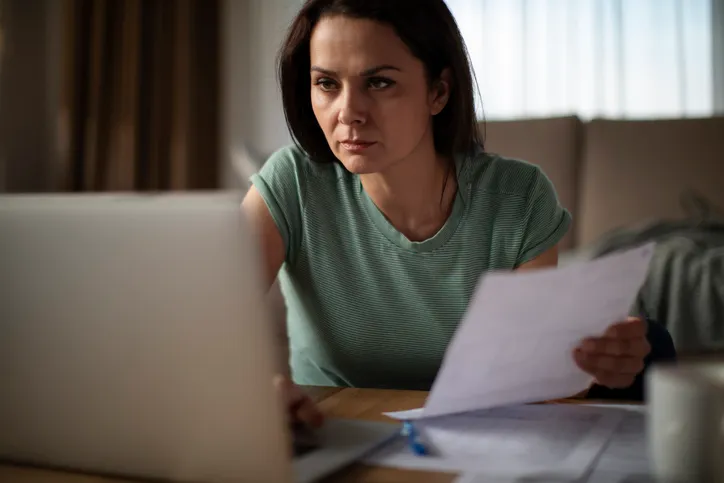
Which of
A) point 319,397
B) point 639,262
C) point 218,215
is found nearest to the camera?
point 218,215

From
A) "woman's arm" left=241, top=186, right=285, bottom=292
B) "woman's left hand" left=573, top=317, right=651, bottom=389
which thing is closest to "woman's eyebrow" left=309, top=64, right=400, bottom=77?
"woman's arm" left=241, top=186, right=285, bottom=292

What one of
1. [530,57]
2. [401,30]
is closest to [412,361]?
[401,30]

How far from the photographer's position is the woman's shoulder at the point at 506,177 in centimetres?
123

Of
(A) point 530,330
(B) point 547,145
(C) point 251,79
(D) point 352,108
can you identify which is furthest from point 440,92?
(C) point 251,79

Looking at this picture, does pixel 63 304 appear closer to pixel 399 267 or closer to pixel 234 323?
pixel 234 323

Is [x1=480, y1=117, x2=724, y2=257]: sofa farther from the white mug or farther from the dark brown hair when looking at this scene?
the white mug

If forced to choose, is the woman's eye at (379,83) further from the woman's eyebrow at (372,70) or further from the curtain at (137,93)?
the curtain at (137,93)

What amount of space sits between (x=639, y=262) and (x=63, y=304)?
445mm

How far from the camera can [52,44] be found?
3396 mm

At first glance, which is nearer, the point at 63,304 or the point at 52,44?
the point at 63,304

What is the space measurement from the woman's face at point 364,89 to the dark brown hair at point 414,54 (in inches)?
0.8

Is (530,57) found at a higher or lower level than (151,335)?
higher

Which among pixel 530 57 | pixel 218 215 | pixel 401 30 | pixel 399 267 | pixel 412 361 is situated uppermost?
pixel 530 57

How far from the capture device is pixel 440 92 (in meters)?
1.26
